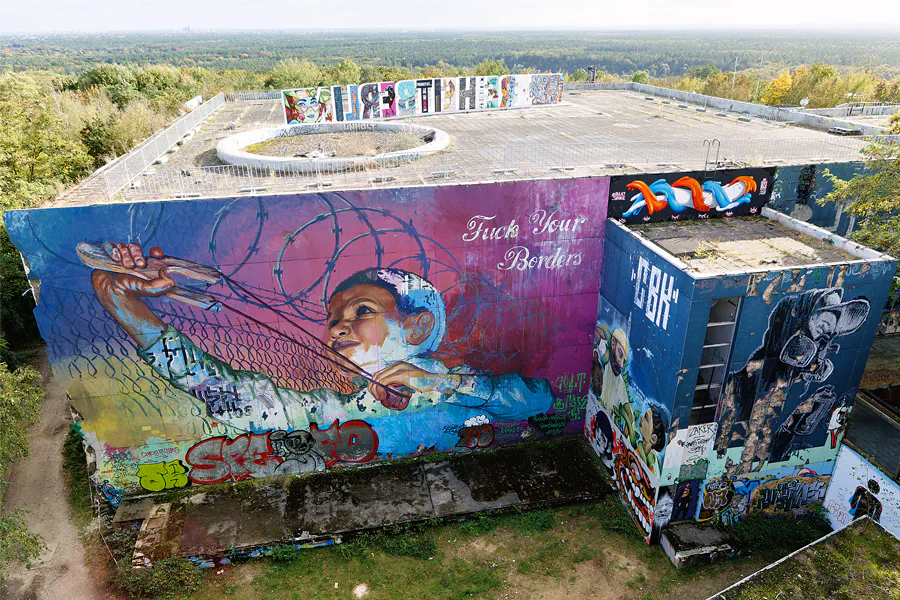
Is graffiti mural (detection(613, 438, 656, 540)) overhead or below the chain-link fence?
below

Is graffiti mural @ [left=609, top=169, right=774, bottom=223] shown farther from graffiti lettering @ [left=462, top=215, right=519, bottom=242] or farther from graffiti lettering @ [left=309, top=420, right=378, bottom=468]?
graffiti lettering @ [left=309, top=420, right=378, bottom=468]

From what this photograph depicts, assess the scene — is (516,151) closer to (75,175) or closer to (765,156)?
(765,156)

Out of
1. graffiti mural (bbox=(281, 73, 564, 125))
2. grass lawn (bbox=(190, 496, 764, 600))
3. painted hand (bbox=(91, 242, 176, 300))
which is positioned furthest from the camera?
graffiti mural (bbox=(281, 73, 564, 125))

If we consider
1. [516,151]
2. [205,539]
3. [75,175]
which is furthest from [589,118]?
[75,175]

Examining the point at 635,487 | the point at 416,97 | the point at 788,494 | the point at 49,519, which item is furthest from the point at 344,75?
the point at 788,494

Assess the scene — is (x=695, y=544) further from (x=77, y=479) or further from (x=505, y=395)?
(x=77, y=479)

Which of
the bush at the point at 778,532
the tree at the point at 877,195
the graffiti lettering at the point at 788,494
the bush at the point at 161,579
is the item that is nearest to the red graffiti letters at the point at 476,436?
the bush at the point at 778,532

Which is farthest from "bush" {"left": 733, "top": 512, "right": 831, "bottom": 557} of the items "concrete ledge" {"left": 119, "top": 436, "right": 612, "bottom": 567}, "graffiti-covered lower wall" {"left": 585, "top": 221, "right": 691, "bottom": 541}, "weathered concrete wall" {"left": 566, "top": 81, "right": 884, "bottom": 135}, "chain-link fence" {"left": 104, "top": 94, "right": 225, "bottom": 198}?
"chain-link fence" {"left": 104, "top": 94, "right": 225, "bottom": 198}
